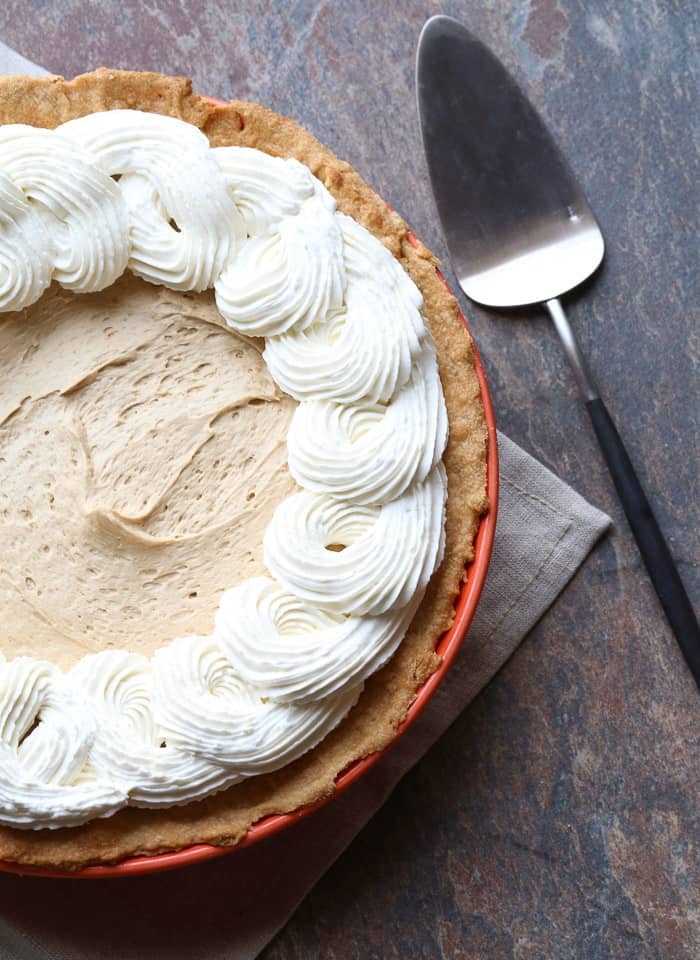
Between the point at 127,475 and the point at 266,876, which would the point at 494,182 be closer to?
the point at 127,475

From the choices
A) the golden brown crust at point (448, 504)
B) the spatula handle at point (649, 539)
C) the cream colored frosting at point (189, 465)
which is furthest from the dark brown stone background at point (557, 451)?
the cream colored frosting at point (189, 465)

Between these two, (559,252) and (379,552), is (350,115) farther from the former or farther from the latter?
(379,552)

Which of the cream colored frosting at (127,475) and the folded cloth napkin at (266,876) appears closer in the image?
the cream colored frosting at (127,475)

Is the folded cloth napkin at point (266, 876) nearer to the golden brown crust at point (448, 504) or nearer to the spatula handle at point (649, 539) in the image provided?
the spatula handle at point (649, 539)

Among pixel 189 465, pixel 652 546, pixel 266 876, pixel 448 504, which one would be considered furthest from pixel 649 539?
pixel 266 876

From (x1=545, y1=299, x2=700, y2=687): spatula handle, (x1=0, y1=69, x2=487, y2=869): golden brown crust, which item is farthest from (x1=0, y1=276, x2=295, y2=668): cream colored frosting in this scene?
(x1=545, y1=299, x2=700, y2=687): spatula handle

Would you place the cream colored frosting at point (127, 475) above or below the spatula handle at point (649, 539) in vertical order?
below
